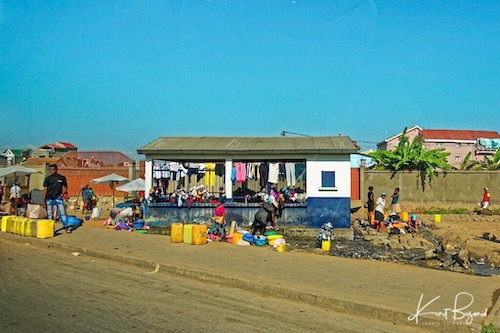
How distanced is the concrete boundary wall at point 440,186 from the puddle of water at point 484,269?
A: 15.1 m

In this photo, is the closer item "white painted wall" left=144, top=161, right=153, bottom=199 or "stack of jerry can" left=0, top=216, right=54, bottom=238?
"stack of jerry can" left=0, top=216, right=54, bottom=238

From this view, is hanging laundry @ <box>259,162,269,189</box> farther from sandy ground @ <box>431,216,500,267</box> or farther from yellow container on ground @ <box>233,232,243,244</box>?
sandy ground @ <box>431,216,500,267</box>

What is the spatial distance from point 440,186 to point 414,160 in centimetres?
229

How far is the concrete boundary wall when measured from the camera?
29000mm

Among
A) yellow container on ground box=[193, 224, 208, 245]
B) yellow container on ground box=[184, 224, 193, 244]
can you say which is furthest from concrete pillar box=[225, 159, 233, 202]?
yellow container on ground box=[193, 224, 208, 245]

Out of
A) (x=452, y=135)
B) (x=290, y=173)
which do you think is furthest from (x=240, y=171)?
(x=452, y=135)

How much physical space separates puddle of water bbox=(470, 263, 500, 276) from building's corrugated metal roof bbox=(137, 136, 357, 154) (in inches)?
242

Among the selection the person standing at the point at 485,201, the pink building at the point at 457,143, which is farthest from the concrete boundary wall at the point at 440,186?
the pink building at the point at 457,143

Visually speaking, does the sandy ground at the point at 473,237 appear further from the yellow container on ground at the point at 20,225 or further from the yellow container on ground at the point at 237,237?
the yellow container on ground at the point at 20,225

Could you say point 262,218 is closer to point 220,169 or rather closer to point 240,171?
point 240,171

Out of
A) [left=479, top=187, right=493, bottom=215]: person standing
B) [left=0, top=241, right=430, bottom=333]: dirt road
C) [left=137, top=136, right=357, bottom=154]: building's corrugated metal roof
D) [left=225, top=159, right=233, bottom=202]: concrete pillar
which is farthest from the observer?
[left=479, top=187, right=493, bottom=215]: person standing

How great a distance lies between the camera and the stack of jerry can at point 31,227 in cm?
1424

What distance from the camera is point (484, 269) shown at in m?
13.3

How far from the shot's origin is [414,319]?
698 cm
